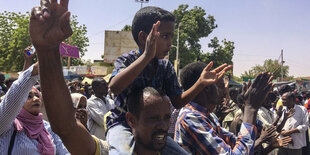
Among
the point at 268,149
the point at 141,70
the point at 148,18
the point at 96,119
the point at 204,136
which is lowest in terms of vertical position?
the point at 96,119

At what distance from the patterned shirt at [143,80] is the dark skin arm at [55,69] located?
24.8 inches

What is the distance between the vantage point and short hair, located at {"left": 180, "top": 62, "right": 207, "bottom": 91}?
2.64m

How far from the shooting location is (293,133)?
613cm

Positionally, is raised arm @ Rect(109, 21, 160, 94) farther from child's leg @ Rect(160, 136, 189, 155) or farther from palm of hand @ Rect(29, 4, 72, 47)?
palm of hand @ Rect(29, 4, 72, 47)

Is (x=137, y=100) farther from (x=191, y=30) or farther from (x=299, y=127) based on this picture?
(x=191, y=30)

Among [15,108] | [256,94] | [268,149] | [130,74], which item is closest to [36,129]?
[15,108]

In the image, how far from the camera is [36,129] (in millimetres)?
2789

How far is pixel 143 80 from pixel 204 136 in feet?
2.14

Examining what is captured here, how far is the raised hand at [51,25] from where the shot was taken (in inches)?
41.6

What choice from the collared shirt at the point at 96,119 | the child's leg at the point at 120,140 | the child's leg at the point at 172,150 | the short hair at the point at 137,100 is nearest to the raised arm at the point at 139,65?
the short hair at the point at 137,100

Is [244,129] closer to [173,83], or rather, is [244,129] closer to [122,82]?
[173,83]

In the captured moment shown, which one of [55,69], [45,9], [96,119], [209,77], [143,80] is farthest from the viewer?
[96,119]

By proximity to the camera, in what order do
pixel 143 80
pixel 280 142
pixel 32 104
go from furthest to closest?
pixel 32 104, pixel 280 142, pixel 143 80

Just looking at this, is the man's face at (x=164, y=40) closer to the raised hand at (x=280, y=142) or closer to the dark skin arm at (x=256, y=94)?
the dark skin arm at (x=256, y=94)
